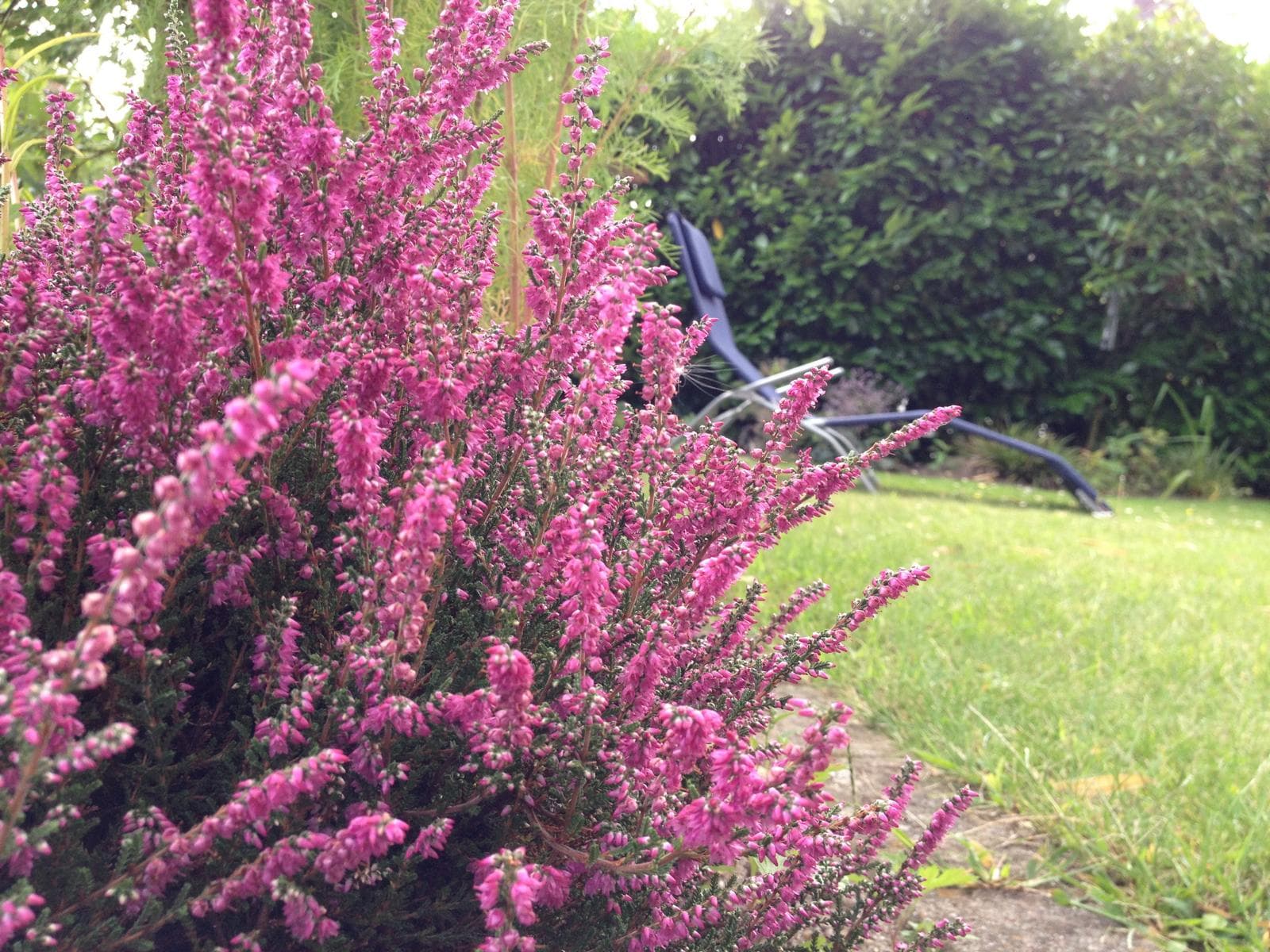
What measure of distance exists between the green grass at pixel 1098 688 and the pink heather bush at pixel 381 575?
0.93m

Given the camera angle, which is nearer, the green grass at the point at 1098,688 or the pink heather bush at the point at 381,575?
the pink heather bush at the point at 381,575

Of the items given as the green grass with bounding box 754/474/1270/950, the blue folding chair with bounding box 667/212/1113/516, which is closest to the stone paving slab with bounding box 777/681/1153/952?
the green grass with bounding box 754/474/1270/950

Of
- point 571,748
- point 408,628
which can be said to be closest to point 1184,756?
point 571,748

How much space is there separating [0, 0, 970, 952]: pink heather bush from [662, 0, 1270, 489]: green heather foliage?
962 cm

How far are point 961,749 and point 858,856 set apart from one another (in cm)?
129

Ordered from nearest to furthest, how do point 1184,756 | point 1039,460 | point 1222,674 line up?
point 1184,756 < point 1222,674 < point 1039,460

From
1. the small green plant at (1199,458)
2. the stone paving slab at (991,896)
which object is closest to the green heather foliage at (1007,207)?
the small green plant at (1199,458)

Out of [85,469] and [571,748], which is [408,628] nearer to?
[571,748]

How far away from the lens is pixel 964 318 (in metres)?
11.0

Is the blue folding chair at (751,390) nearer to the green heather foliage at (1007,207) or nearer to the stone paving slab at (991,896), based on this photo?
the green heather foliage at (1007,207)

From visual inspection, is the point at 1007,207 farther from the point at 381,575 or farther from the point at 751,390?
the point at 381,575

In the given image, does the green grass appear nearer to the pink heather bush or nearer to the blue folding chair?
the pink heather bush

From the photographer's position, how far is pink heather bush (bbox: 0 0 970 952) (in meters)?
1.03

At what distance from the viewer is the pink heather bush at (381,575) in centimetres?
103
